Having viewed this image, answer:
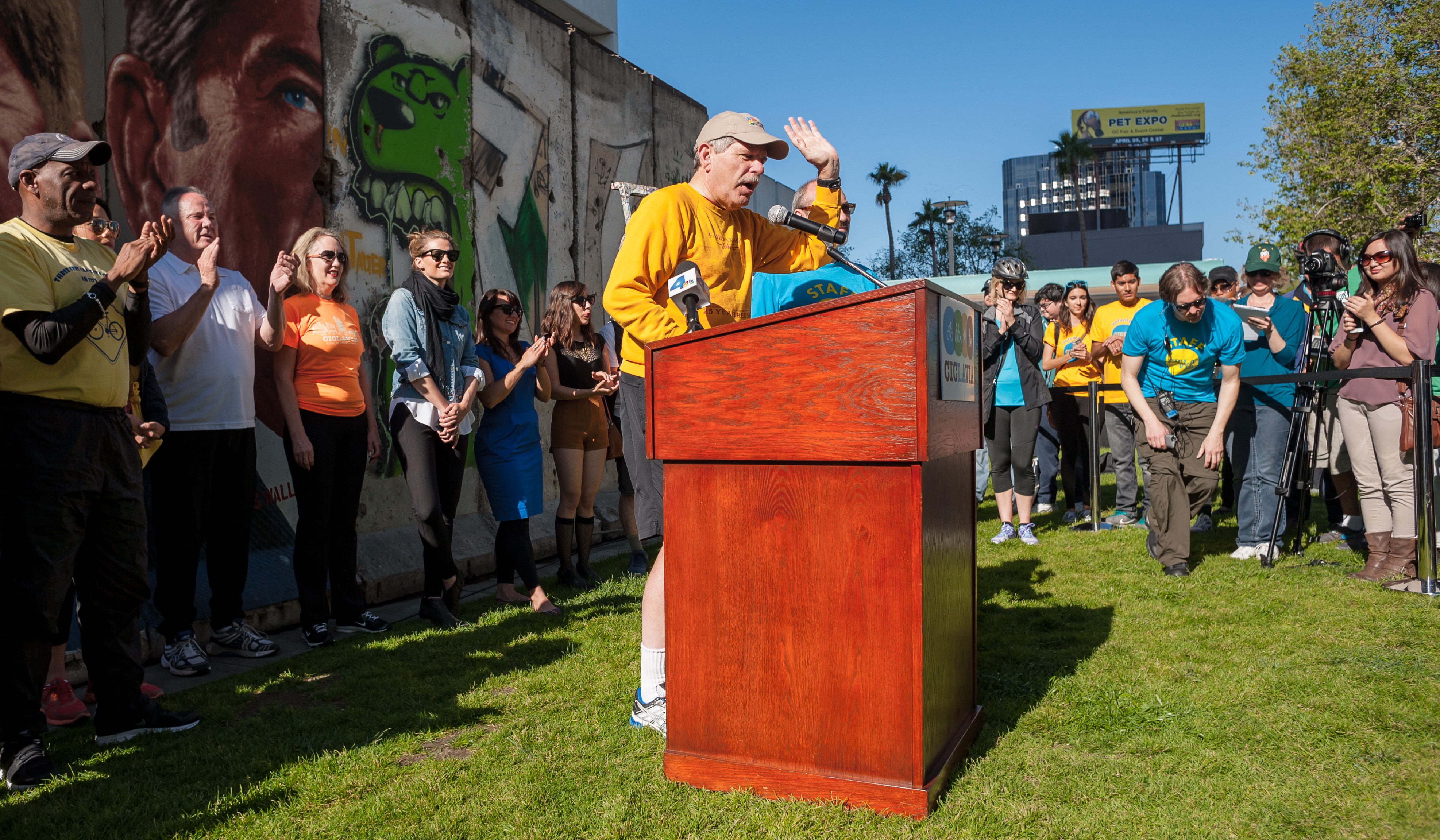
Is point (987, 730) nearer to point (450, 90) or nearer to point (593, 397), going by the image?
point (593, 397)

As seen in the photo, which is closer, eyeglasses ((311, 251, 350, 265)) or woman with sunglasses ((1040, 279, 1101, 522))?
eyeglasses ((311, 251, 350, 265))

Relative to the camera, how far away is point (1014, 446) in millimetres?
7703

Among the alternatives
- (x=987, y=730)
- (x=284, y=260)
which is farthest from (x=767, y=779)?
(x=284, y=260)

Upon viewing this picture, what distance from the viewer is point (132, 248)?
333 centimetres

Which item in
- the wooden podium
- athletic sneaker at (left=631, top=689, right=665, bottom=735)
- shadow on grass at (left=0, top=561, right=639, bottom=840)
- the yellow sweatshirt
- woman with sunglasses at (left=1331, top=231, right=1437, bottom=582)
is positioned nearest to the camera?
the wooden podium

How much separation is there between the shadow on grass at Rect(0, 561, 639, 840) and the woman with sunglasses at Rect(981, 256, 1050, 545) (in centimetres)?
389

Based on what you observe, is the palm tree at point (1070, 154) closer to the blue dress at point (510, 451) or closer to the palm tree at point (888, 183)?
the palm tree at point (888, 183)

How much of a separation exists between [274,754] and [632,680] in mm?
1425

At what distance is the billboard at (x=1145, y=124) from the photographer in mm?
85562

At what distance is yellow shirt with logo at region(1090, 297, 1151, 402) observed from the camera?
7.96 meters

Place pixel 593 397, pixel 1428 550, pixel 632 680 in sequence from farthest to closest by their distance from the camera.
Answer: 1. pixel 593 397
2. pixel 1428 550
3. pixel 632 680

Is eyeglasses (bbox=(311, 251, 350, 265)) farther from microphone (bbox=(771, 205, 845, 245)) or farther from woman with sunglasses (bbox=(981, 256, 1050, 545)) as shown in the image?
woman with sunglasses (bbox=(981, 256, 1050, 545))

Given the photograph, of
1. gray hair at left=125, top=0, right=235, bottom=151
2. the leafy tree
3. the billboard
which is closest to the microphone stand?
gray hair at left=125, top=0, right=235, bottom=151

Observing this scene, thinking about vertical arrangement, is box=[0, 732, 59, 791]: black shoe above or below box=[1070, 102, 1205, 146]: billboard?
below
